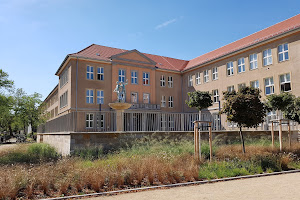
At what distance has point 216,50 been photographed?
36.1 metres

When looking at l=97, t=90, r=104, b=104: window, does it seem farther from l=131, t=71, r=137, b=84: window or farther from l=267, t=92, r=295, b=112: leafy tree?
l=267, t=92, r=295, b=112: leafy tree

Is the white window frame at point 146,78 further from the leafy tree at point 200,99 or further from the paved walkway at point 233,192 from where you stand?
the paved walkway at point 233,192

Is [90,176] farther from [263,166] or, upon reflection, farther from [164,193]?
[263,166]

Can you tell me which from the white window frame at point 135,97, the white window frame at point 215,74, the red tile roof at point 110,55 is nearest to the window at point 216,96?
the white window frame at point 215,74

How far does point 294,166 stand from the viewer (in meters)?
10.9

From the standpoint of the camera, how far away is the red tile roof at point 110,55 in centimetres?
3107

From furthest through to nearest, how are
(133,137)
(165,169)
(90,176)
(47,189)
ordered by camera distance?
(133,137)
(165,169)
(90,176)
(47,189)

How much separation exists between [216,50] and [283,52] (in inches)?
508

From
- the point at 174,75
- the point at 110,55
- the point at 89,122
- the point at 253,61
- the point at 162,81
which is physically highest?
the point at 110,55

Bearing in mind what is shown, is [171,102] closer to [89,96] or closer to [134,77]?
[134,77]

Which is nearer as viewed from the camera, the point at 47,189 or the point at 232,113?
the point at 47,189

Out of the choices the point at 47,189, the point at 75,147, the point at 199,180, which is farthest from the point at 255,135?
the point at 47,189

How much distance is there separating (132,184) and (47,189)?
2373mm

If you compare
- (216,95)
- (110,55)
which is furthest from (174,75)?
(110,55)
